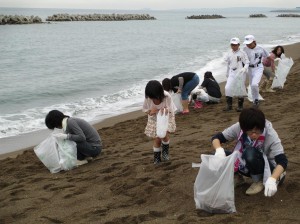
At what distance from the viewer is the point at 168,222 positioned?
132 inches

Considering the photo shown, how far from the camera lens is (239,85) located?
771 centimetres

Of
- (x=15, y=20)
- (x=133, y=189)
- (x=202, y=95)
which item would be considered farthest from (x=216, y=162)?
(x=15, y=20)

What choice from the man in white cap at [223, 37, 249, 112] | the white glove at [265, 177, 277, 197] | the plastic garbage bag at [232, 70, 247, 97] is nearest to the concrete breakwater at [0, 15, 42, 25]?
the man in white cap at [223, 37, 249, 112]

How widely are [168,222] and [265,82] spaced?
744 centimetres

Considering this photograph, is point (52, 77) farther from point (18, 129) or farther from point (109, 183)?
point (109, 183)

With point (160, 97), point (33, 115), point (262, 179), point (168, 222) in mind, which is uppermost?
point (160, 97)

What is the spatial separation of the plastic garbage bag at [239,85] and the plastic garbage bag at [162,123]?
343 cm

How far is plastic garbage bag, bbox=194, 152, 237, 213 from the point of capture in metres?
3.32

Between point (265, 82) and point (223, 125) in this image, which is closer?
point (223, 125)

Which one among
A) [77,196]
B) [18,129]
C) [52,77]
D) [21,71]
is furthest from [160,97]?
[21,71]

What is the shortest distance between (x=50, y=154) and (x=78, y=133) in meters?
0.47

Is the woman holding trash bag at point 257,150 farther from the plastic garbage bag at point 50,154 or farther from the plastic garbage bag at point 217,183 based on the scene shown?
the plastic garbage bag at point 50,154

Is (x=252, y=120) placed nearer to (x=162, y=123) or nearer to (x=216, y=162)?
(x=216, y=162)

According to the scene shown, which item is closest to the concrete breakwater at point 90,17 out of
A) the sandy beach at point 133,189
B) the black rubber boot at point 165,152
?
the sandy beach at point 133,189
